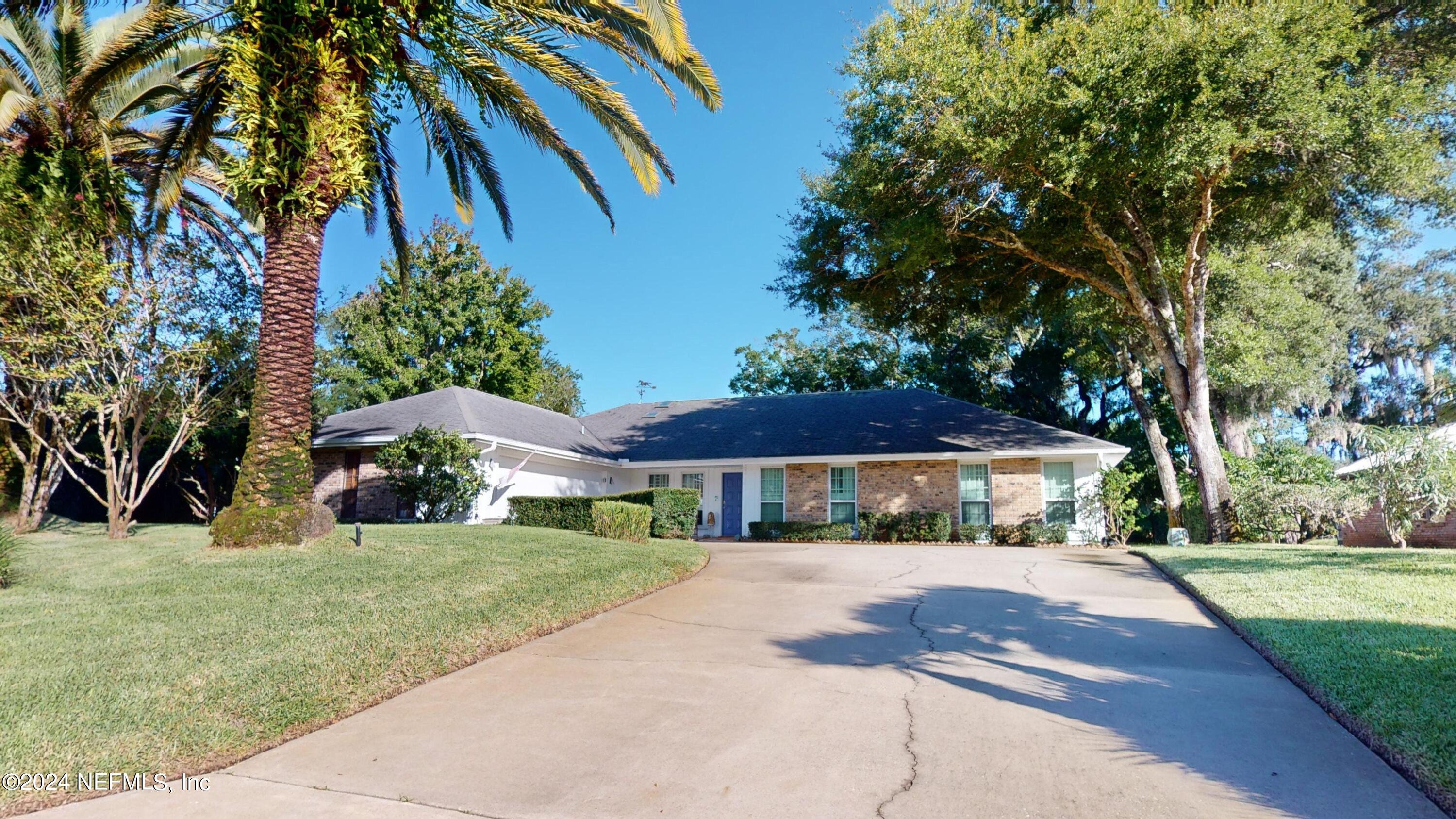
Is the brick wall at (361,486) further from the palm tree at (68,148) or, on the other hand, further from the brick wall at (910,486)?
the brick wall at (910,486)

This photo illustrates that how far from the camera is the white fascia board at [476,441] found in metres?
18.3

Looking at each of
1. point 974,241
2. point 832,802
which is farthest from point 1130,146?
point 832,802

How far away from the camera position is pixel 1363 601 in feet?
24.2

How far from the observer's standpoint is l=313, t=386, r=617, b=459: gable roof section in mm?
19203

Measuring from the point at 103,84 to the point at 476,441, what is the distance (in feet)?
32.8

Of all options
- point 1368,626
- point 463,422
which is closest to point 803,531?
point 463,422

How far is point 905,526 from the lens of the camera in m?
19.6

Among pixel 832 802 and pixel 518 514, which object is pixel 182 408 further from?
pixel 832 802

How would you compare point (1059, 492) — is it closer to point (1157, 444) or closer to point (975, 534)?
point (975, 534)

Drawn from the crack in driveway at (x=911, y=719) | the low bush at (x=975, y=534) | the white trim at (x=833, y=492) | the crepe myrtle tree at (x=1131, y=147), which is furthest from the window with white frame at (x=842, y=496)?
the crack in driveway at (x=911, y=719)

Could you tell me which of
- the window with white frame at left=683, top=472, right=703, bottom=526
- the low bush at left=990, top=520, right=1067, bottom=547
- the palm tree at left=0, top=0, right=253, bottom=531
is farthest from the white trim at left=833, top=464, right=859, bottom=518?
the palm tree at left=0, top=0, right=253, bottom=531

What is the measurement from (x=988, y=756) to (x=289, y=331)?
9068 millimetres

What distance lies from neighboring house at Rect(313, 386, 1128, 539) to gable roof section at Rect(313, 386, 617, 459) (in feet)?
0.23

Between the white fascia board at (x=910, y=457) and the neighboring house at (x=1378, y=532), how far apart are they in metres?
4.89
